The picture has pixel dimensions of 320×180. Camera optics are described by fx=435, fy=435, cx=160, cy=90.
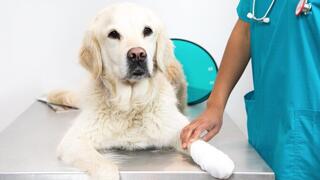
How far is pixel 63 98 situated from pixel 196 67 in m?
0.47

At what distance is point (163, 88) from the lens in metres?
1.11

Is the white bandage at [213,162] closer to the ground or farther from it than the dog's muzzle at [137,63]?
closer to the ground

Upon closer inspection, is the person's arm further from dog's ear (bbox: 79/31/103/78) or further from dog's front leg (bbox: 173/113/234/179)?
dog's ear (bbox: 79/31/103/78)

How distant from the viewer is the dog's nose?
96 cm

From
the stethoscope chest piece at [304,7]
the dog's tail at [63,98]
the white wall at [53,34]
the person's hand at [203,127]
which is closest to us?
the stethoscope chest piece at [304,7]

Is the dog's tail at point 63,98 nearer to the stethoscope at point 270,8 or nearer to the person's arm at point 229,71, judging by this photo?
the person's arm at point 229,71

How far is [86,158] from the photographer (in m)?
0.87

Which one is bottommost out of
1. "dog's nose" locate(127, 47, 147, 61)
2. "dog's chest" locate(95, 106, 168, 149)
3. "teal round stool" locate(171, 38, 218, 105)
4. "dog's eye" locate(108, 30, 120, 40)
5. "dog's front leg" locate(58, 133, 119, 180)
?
"dog's front leg" locate(58, 133, 119, 180)

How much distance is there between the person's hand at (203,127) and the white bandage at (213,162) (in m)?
0.07

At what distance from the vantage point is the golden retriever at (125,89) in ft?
3.25

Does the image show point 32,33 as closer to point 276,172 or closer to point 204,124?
point 204,124

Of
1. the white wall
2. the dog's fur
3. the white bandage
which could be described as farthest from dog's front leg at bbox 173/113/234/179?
the white wall

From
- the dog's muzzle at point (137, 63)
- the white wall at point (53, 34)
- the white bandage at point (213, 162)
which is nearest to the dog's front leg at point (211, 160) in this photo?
the white bandage at point (213, 162)

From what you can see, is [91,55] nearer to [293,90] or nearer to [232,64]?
[232,64]
